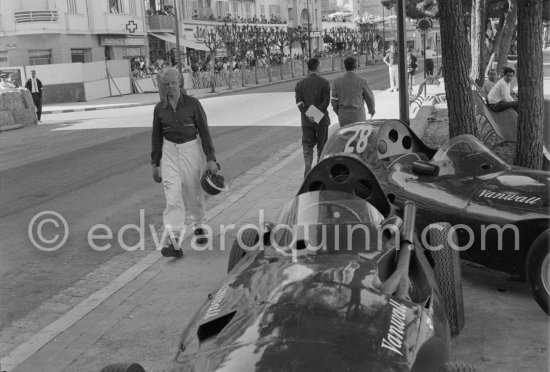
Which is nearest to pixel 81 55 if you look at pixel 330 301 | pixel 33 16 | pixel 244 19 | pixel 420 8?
pixel 33 16

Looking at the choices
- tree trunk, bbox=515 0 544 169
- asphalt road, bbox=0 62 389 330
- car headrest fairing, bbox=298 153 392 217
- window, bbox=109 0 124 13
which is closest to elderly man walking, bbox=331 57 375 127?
tree trunk, bbox=515 0 544 169

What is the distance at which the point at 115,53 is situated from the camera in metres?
46.6

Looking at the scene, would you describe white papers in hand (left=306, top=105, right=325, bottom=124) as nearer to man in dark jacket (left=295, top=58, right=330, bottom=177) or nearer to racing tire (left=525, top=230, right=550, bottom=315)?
man in dark jacket (left=295, top=58, right=330, bottom=177)

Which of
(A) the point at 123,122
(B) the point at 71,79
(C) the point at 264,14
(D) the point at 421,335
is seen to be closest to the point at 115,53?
(B) the point at 71,79

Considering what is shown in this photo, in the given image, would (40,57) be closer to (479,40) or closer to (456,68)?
(479,40)

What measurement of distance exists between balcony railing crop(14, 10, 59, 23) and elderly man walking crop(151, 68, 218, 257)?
35466 mm

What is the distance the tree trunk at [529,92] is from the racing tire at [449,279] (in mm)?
4982

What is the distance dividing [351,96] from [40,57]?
33.9 meters

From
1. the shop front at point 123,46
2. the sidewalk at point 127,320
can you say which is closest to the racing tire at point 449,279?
the sidewalk at point 127,320

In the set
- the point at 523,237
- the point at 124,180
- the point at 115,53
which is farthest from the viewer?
the point at 115,53

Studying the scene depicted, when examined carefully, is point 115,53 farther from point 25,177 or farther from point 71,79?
point 25,177

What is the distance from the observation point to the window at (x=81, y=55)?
140 feet

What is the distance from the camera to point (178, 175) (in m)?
7.24

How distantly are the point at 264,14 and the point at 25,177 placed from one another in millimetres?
66830
